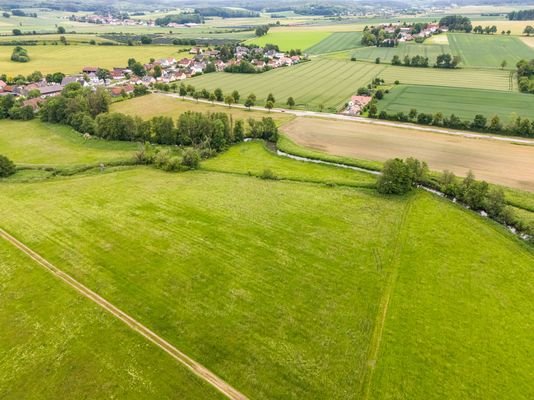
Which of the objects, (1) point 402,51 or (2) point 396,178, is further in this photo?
(1) point 402,51

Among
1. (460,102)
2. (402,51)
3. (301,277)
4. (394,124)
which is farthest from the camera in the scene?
(402,51)

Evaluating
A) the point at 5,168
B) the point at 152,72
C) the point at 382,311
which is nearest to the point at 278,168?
the point at 382,311

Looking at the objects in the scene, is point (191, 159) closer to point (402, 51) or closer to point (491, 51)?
point (402, 51)

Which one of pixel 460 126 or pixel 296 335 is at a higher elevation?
pixel 460 126

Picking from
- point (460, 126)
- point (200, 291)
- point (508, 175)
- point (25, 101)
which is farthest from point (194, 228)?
point (25, 101)

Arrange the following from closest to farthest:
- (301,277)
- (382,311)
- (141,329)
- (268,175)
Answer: (141,329)
(382,311)
(301,277)
(268,175)

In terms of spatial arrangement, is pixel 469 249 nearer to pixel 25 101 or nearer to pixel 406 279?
pixel 406 279
